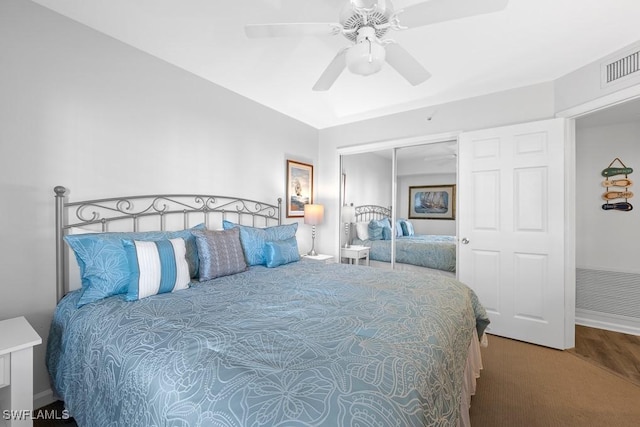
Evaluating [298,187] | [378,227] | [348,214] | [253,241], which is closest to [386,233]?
[378,227]

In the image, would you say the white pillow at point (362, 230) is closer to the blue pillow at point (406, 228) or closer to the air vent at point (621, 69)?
the blue pillow at point (406, 228)

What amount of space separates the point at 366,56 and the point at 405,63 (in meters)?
0.46

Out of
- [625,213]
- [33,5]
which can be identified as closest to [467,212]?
[625,213]

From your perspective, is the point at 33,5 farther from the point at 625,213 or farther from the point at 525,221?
the point at 625,213

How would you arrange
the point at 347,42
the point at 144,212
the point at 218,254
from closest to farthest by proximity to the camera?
1. the point at 218,254
2. the point at 144,212
3. the point at 347,42

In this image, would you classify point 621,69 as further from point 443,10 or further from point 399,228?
point 399,228

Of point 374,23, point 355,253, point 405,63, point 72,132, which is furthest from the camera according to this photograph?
point 355,253

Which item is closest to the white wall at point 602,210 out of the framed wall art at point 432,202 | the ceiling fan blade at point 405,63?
the framed wall art at point 432,202

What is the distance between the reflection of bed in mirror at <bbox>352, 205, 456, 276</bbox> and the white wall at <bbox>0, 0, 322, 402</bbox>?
7.11ft

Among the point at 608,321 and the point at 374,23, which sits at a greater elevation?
the point at 374,23

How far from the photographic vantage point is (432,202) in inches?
138

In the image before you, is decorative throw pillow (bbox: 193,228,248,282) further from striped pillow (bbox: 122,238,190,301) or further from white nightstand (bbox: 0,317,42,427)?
white nightstand (bbox: 0,317,42,427)

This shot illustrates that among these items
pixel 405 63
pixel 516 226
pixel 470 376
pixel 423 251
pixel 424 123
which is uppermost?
pixel 424 123

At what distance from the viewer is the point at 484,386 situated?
212cm
